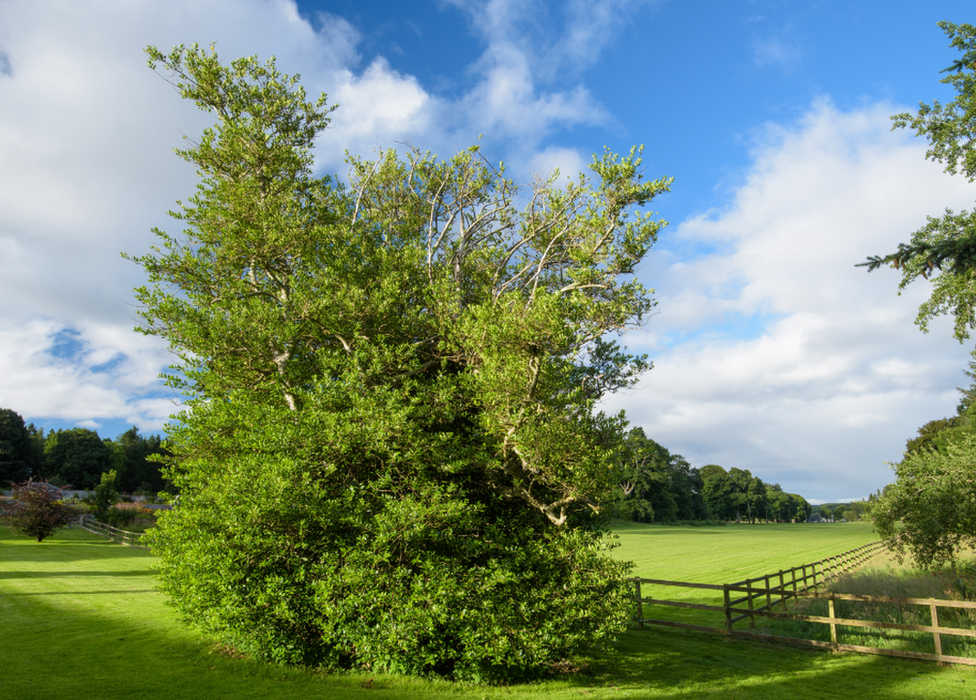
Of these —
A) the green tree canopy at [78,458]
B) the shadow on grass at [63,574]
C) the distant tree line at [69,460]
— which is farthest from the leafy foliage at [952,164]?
the green tree canopy at [78,458]

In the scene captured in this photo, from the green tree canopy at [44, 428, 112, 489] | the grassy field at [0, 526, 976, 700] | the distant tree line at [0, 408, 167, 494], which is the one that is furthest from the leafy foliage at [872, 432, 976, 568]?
the green tree canopy at [44, 428, 112, 489]

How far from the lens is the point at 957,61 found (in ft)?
48.1

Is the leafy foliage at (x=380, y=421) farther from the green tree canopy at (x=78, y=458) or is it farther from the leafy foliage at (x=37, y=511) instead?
the green tree canopy at (x=78, y=458)

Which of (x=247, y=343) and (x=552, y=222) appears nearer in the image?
(x=247, y=343)

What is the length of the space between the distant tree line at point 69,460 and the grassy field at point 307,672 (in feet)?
246

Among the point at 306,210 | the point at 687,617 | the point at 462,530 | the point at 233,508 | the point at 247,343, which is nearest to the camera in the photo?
the point at 233,508

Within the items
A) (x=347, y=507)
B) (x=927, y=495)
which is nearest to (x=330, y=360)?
(x=347, y=507)

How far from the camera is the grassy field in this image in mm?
10383

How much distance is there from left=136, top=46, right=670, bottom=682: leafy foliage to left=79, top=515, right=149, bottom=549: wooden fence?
32282mm

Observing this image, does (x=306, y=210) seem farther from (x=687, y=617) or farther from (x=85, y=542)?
(x=85, y=542)

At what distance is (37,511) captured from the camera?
3947 centimetres

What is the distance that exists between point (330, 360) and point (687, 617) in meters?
16.7

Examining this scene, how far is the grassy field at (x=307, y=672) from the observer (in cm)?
1038

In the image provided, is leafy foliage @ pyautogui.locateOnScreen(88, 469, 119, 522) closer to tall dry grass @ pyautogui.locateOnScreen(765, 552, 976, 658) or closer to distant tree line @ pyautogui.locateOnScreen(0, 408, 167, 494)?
distant tree line @ pyautogui.locateOnScreen(0, 408, 167, 494)
